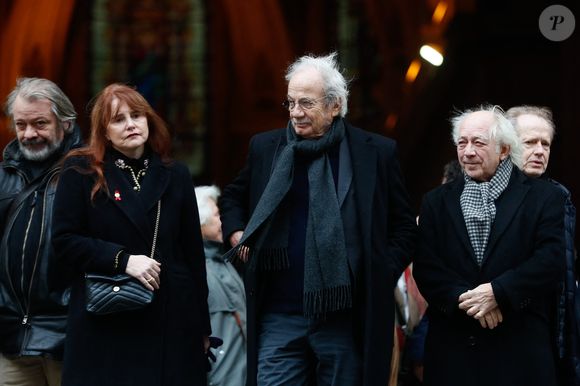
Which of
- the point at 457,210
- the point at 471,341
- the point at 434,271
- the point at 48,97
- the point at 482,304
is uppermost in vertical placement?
the point at 48,97

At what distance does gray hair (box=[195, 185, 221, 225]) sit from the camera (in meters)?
6.74

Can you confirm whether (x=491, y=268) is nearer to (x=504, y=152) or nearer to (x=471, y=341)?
(x=471, y=341)

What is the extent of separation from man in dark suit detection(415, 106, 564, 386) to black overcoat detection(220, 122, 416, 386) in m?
0.21

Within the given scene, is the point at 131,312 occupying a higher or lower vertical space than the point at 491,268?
lower

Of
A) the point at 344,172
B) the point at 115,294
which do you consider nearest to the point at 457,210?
the point at 344,172

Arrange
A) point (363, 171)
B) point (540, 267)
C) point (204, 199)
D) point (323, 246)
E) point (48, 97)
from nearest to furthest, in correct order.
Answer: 1. point (323, 246)
2. point (540, 267)
3. point (363, 171)
4. point (48, 97)
5. point (204, 199)

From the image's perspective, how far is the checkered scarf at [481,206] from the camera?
5.54 m

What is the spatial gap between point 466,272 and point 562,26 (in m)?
4.99

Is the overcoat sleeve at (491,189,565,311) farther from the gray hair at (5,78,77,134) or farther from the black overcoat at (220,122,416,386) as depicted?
the gray hair at (5,78,77,134)

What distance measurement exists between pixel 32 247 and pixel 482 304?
6.72ft

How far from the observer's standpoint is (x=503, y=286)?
5309mm

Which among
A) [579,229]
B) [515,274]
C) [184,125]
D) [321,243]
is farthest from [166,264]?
[184,125]

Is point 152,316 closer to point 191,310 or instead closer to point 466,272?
point 191,310

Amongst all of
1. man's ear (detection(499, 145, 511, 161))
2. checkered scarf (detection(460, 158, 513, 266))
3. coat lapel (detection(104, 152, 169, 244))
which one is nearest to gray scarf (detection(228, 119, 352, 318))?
coat lapel (detection(104, 152, 169, 244))
